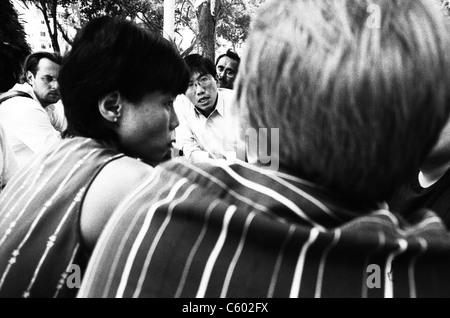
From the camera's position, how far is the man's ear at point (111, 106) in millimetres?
1678

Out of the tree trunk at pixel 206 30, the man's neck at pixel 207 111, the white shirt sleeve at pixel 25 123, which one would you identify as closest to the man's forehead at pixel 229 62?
the man's neck at pixel 207 111

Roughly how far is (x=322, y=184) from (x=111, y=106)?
95 centimetres

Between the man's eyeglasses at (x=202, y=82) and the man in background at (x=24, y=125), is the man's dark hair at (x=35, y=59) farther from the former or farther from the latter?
the man's eyeglasses at (x=202, y=82)

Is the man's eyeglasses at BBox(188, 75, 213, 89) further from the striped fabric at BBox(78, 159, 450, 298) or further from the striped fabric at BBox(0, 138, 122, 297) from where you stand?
the striped fabric at BBox(78, 159, 450, 298)

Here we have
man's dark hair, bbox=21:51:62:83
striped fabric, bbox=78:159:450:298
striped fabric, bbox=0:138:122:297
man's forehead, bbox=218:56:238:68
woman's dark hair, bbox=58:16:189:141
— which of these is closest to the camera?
striped fabric, bbox=78:159:450:298

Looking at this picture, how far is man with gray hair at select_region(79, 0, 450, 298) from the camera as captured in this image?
883 mm

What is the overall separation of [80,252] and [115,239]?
1.11 feet

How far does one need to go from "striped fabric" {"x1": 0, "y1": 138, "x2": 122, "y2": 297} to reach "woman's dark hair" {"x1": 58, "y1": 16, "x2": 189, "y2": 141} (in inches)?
11.3

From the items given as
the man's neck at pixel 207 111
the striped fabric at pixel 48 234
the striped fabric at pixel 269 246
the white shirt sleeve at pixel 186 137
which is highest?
the striped fabric at pixel 269 246

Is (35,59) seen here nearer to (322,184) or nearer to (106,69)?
(106,69)

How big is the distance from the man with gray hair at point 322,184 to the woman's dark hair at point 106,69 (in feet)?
2.57

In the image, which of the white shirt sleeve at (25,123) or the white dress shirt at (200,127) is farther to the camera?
the white dress shirt at (200,127)

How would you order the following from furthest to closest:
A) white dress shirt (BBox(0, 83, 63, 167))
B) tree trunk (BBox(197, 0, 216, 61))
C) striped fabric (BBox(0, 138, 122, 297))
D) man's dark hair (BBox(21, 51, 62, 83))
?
tree trunk (BBox(197, 0, 216, 61)) < man's dark hair (BBox(21, 51, 62, 83)) < white dress shirt (BBox(0, 83, 63, 167)) < striped fabric (BBox(0, 138, 122, 297))

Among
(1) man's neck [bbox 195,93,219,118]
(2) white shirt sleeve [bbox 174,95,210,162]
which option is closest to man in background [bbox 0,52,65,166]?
(2) white shirt sleeve [bbox 174,95,210,162]
